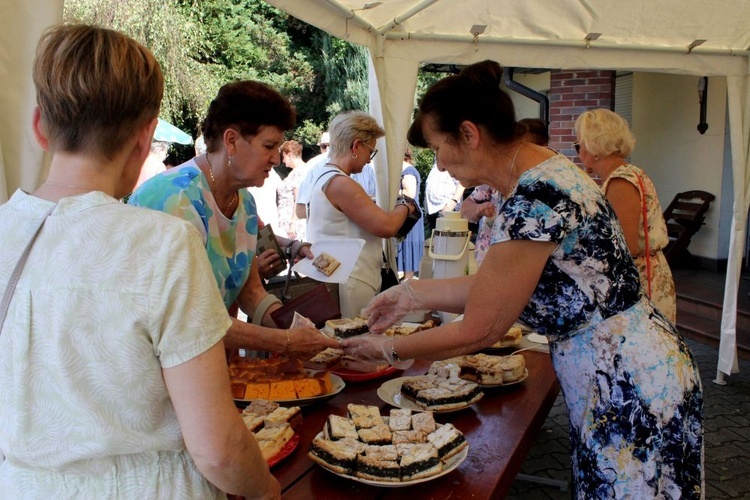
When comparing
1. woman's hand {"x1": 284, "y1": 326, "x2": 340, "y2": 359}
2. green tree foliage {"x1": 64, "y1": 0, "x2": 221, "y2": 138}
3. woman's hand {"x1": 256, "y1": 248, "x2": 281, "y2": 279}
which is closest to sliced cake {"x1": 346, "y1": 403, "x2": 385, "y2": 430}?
woman's hand {"x1": 284, "y1": 326, "x2": 340, "y2": 359}

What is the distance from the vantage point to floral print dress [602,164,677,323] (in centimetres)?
328

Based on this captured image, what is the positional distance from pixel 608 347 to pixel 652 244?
1772mm

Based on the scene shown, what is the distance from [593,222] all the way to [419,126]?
0.63 m

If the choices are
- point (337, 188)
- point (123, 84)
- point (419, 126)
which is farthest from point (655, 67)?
point (123, 84)

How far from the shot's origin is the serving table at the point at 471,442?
152 centimetres

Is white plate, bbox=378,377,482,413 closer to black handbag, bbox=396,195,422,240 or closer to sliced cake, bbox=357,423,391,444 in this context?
sliced cake, bbox=357,423,391,444

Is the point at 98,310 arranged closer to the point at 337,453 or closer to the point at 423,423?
the point at 337,453

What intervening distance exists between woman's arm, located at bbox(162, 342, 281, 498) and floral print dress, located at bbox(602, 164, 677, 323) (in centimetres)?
273

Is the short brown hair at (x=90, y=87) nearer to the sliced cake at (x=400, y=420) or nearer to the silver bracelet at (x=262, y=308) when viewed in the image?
the sliced cake at (x=400, y=420)

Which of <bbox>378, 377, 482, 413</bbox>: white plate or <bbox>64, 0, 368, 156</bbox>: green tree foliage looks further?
<bbox>64, 0, 368, 156</bbox>: green tree foliage

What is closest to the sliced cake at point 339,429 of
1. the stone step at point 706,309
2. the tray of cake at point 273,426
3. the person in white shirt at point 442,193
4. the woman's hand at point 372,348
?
the tray of cake at point 273,426

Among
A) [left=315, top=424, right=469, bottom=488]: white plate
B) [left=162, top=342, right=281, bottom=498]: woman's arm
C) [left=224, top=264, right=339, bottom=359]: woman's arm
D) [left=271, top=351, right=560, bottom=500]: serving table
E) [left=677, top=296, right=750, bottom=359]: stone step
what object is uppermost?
[left=162, top=342, right=281, bottom=498]: woman's arm

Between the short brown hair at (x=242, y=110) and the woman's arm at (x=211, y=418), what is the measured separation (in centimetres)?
136

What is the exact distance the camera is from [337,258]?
299 centimetres
